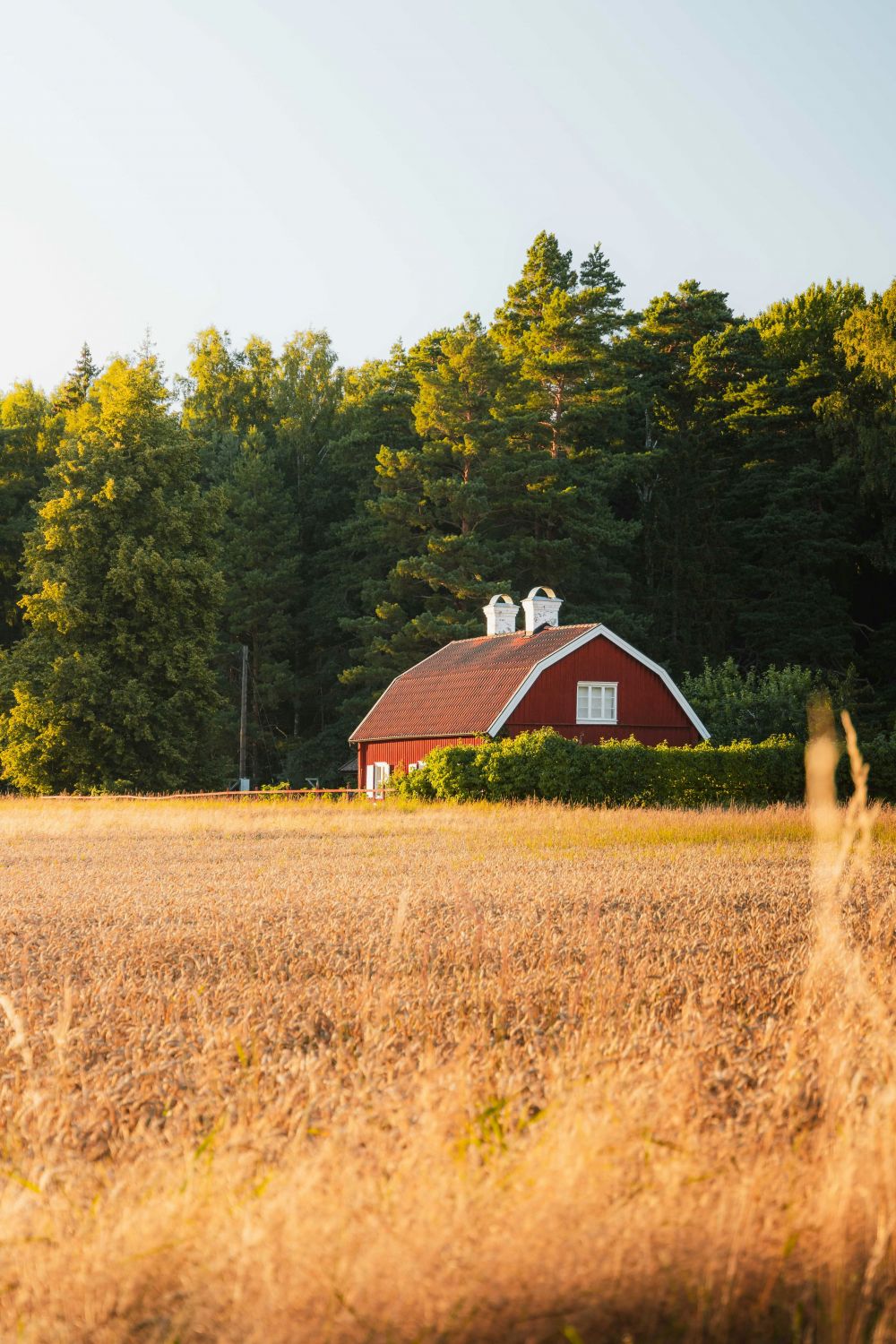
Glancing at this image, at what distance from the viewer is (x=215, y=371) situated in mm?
70438

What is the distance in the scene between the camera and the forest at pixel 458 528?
46.1 meters

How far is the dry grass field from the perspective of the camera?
3.26 meters

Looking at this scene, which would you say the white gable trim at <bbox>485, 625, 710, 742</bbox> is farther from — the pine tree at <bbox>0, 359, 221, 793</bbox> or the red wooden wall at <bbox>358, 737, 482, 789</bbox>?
the pine tree at <bbox>0, 359, 221, 793</bbox>

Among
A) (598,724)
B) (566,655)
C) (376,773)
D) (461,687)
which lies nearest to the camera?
(566,655)

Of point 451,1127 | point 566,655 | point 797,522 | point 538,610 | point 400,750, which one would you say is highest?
point 797,522

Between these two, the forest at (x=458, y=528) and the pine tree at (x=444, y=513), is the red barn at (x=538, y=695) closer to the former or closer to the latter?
the forest at (x=458, y=528)

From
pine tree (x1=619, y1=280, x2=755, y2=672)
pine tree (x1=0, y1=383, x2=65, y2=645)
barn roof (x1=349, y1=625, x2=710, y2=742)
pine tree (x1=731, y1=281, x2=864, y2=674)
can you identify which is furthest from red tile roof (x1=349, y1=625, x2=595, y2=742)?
pine tree (x1=0, y1=383, x2=65, y2=645)

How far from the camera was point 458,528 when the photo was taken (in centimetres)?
5781

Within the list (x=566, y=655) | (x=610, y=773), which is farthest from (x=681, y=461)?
(x=610, y=773)

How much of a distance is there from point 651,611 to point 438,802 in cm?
2646

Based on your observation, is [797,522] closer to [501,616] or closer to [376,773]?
[501,616]

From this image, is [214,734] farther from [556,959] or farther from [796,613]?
[556,959]

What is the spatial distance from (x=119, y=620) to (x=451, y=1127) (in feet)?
142

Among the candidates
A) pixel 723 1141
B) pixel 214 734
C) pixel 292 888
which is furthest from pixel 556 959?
pixel 214 734
